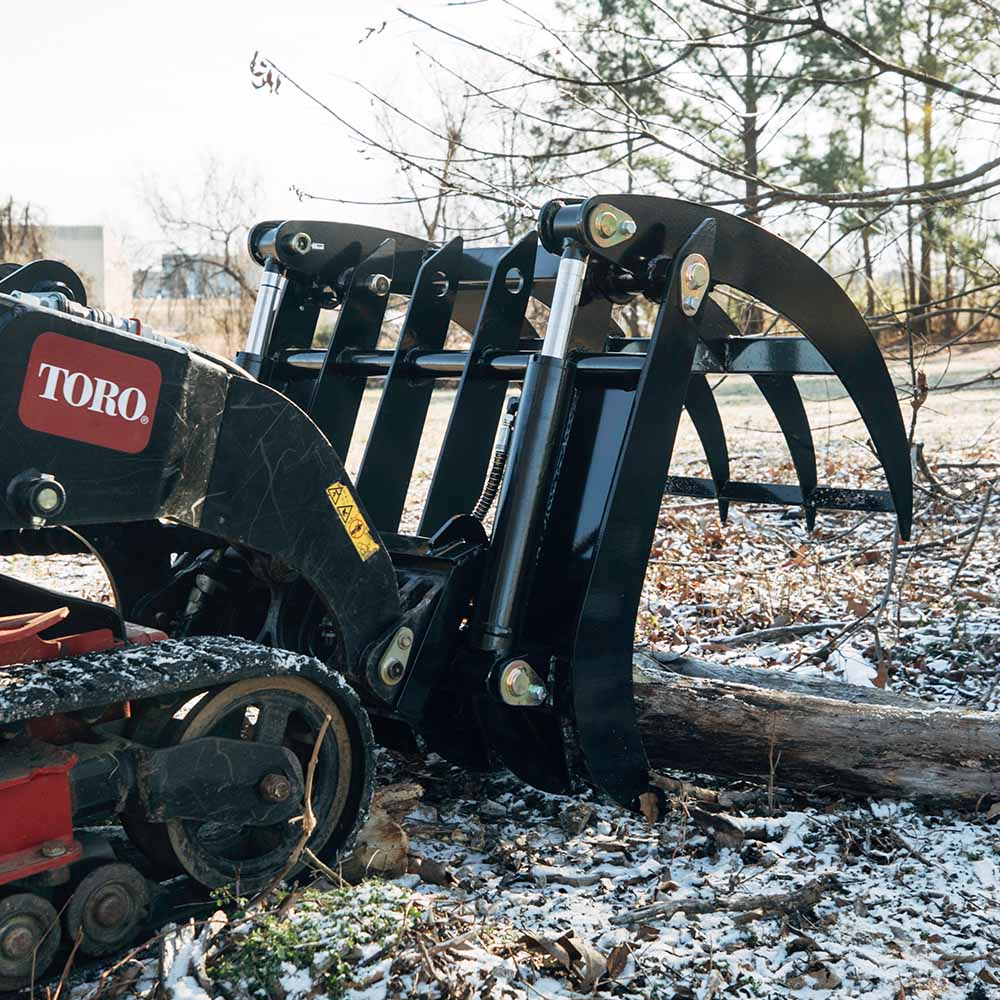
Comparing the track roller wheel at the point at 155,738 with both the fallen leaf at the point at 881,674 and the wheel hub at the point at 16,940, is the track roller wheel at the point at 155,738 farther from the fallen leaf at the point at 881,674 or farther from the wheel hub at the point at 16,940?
the fallen leaf at the point at 881,674

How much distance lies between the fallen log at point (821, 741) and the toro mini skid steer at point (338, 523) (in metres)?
0.33

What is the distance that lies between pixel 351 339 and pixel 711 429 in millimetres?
1786

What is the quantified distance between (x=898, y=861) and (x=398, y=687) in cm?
154

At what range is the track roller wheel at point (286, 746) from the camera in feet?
9.37

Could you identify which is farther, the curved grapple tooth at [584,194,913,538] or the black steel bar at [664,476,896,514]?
the black steel bar at [664,476,896,514]

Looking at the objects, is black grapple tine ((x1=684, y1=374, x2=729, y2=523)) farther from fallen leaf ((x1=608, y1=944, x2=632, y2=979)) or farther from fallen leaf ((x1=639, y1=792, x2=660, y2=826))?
fallen leaf ((x1=608, y1=944, x2=632, y2=979))

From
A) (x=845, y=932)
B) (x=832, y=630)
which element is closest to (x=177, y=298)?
(x=832, y=630)

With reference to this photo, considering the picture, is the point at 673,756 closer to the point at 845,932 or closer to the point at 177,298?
the point at 845,932

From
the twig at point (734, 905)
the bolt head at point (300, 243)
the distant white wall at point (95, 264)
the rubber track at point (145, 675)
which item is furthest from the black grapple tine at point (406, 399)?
the distant white wall at point (95, 264)

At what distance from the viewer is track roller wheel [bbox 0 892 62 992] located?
2.50 m

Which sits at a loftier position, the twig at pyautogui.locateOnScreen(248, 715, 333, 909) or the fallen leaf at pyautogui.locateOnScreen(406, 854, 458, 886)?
the twig at pyautogui.locateOnScreen(248, 715, 333, 909)

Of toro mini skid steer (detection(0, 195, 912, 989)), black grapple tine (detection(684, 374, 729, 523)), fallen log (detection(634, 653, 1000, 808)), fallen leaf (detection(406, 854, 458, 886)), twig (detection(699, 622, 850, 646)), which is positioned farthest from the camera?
twig (detection(699, 622, 850, 646))

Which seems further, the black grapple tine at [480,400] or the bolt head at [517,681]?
the black grapple tine at [480,400]

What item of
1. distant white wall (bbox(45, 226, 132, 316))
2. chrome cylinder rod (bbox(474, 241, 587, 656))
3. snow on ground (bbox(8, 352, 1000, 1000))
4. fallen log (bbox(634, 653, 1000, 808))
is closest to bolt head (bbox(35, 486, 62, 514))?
snow on ground (bbox(8, 352, 1000, 1000))
